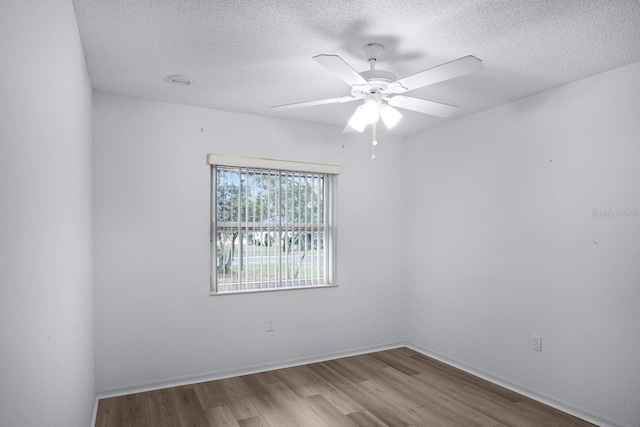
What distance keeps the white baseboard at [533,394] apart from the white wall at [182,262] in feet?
3.00

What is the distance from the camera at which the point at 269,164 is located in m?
Result: 3.88

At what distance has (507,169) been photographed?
3.51 m

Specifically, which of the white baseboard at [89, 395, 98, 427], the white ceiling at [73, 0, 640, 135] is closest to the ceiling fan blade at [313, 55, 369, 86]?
the white ceiling at [73, 0, 640, 135]

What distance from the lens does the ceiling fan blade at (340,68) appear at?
194 cm

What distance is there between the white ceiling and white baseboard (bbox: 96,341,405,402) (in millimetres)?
2428

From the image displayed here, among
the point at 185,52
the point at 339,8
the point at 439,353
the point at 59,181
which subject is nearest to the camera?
the point at 59,181

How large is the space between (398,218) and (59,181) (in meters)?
3.66

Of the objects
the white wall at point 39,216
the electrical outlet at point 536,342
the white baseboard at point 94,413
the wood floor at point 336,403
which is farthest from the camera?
the electrical outlet at point 536,342

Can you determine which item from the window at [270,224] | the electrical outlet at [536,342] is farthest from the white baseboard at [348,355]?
the window at [270,224]

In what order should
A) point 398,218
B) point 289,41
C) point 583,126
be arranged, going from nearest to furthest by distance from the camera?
point 289,41
point 583,126
point 398,218

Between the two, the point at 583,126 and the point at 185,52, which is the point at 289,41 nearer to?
the point at 185,52

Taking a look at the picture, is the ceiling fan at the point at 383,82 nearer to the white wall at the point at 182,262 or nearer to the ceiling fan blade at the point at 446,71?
the ceiling fan blade at the point at 446,71

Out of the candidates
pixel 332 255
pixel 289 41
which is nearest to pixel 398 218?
pixel 332 255

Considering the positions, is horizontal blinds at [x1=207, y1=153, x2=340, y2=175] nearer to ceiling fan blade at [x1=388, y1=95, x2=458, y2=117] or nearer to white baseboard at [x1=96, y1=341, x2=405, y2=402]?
ceiling fan blade at [x1=388, y1=95, x2=458, y2=117]
